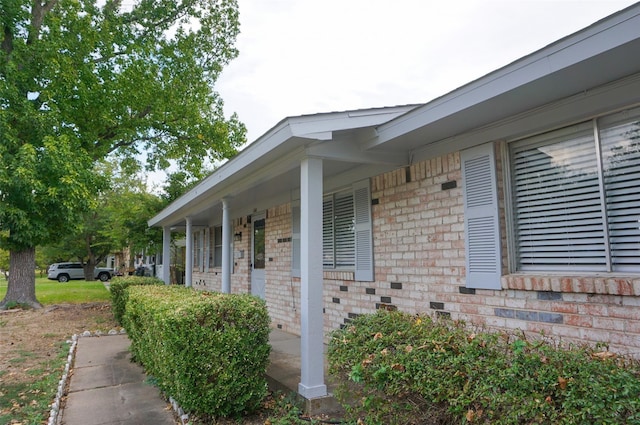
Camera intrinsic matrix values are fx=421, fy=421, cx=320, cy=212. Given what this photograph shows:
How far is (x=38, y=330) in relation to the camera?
8883mm

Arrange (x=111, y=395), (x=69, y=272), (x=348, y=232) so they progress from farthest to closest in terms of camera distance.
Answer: (x=69, y=272) → (x=348, y=232) → (x=111, y=395)

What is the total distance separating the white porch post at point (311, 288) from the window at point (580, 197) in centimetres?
185

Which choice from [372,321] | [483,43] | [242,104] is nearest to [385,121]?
[372,321]

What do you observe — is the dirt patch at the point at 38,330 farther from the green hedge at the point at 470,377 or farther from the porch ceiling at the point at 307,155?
the green hedge at the point at 470,377

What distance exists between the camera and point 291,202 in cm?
742

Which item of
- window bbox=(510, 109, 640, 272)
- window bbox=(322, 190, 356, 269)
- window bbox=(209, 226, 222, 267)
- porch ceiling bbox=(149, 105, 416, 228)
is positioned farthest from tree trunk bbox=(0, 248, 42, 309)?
window bbox=(510, 109, 640, 272)

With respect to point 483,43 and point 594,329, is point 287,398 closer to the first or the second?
point 594,329

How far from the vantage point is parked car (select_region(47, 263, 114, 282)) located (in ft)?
95.4

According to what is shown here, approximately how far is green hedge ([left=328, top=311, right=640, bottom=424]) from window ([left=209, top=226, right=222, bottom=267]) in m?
9.09

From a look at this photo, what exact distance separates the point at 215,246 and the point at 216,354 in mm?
8569

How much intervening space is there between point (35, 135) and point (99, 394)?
8.76m

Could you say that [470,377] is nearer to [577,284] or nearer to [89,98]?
[577,284]

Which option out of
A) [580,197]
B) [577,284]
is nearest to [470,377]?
[577,284]

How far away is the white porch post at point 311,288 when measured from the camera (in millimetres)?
4027
